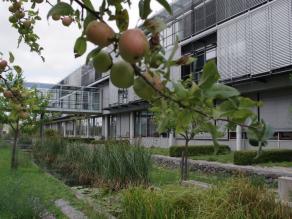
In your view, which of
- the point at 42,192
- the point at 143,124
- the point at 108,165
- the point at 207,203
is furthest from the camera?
the point at 143,124

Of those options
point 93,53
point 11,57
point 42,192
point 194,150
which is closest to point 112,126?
point 194,150

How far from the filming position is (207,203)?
5.02 m

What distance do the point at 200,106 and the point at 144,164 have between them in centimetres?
797

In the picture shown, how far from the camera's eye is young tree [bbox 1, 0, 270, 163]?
0.82m

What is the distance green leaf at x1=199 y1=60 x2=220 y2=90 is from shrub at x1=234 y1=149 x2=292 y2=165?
1367 cm

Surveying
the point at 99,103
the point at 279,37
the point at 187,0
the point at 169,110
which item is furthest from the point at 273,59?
the point at 99,103

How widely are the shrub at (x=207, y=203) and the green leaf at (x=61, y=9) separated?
12.3ft

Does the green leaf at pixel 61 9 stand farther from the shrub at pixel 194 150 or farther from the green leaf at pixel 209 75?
the shrub at pixel 194 150

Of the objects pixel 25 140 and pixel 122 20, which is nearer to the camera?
pixel 122 20

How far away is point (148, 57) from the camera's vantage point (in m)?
0.89

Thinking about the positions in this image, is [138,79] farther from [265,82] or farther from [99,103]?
[99,103]

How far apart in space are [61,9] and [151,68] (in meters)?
0.29

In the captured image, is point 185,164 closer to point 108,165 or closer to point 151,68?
point 108,165

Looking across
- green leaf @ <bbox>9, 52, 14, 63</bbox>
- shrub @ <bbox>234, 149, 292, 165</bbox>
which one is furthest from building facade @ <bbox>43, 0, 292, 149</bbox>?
green leaf @ <bbox>9, 52, 14, 63</bbox>
